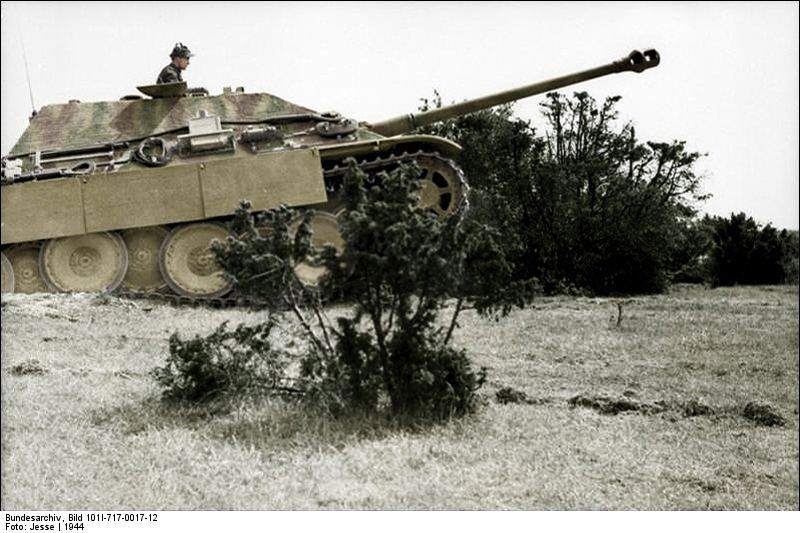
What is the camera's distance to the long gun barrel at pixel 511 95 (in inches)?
479

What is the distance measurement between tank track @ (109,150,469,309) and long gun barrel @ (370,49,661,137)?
1.74 feet

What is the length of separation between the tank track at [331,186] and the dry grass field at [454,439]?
→ 8.84 ft

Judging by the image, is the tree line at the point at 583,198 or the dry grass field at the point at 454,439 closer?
the dry grass field at the point at 454,439

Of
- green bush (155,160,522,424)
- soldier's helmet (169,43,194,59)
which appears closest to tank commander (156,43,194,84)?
soldier's helmet (169,43,194,59)

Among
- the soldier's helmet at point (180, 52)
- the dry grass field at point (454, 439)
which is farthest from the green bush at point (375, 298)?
the soldier's helmet at point (180, 52)

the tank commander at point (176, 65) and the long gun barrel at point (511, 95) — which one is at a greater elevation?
the tank commander at point (176, 65)

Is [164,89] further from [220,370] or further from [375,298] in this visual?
[375,298]

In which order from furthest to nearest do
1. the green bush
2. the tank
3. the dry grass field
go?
the tank < the green bush < the dry grass field

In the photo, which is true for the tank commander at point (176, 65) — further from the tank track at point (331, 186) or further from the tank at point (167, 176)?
the tank track at point (331, 186)

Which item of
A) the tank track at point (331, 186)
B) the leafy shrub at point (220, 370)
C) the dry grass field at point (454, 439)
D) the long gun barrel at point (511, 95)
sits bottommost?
the dry grass field at point (454, 439)

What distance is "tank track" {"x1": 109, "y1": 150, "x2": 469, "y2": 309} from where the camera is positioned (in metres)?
13.3

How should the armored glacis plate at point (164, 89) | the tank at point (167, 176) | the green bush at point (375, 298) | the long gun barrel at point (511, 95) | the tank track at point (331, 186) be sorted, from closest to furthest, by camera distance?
the green bush at point (375, 298)
the long gun barrel at point (511, 95)
the tank at point (167, 176)
the tank track at point (331, 186)
the armored glacis plate at point (164, 89)

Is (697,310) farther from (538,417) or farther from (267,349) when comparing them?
(267,349)

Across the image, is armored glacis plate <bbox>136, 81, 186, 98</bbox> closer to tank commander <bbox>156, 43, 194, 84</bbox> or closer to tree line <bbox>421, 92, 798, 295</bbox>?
tank commander <bbox>156, 43, 194, 84</bbox>
